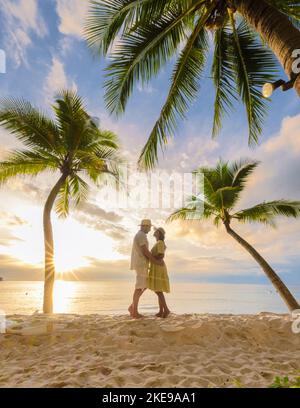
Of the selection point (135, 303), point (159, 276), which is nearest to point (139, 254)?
point (159, 276)

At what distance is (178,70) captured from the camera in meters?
6.08

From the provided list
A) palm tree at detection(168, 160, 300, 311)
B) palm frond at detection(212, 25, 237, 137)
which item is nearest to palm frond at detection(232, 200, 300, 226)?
palm tree at detection(168, 160, 300, 311)

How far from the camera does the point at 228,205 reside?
10.9 meters

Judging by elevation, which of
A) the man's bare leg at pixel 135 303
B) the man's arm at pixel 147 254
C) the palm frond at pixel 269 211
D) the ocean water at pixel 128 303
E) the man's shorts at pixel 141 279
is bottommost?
the ocean water at pixel 128 303

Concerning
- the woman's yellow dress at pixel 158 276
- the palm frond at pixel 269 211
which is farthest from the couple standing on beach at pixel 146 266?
the palm frond at pixel 269 211

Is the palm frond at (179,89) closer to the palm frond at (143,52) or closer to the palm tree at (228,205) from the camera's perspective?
the palm frond at (143,52)

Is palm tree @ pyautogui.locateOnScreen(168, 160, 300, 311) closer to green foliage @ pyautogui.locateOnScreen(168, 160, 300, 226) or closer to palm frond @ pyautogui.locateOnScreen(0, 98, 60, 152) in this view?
green foliage @ pyautogui.locateOnScreen(168, 160, 300, 226)

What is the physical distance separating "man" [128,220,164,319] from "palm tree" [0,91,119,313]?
3.81 m

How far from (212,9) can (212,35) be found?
167 centimetres

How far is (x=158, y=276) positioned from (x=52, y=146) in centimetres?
557

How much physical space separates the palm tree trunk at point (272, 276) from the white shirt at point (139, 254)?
15.3 ft

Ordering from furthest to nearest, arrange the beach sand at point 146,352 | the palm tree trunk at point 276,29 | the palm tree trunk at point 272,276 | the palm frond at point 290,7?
the palm tree trunk at point 272,276 < the palm frond at point 290,7 < the palm tree trunk at point 276,29 < the beach sand at point 146,352

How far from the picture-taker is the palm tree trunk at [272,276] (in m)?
8.31
